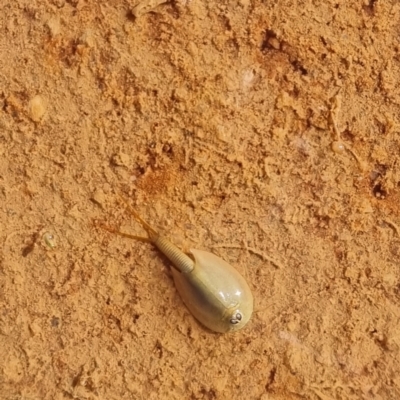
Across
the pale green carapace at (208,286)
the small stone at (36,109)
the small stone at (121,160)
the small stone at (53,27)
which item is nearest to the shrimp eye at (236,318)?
the pale green carapace at (208,286)

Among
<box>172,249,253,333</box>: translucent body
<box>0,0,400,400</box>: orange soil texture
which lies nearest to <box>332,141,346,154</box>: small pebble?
<box>0,0,400,400</box>: orange soil texture

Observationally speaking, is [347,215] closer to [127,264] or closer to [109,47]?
[127,264]

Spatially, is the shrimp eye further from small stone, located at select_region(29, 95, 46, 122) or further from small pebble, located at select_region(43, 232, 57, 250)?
small stone, located at select_region(29, 95, 46, 122)

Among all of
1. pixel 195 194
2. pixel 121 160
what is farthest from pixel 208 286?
pixel 121 160

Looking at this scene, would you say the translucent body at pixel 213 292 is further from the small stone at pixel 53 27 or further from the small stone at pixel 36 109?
the small stone at pixel 53 27

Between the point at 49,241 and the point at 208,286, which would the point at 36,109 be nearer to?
the point at 49,241

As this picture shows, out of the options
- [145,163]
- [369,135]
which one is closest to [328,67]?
[369,135]
